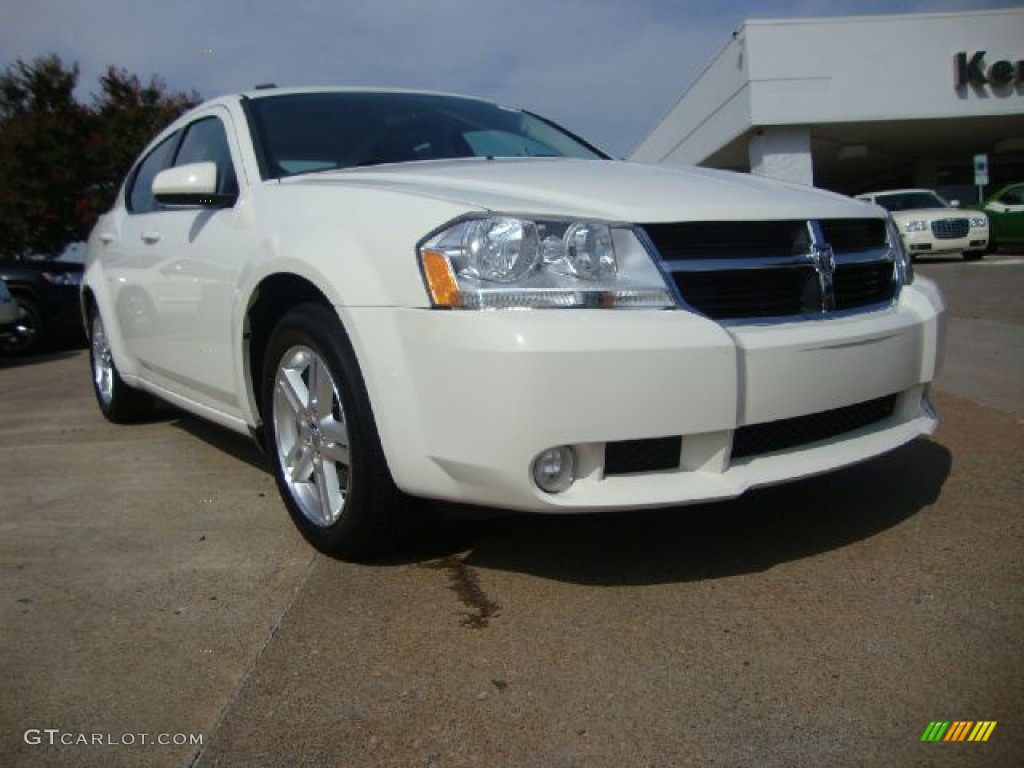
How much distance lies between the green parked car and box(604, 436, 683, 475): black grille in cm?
1728

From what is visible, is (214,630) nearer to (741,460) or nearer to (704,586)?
(704,586)

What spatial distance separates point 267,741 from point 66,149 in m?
19.3

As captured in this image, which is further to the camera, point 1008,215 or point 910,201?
point 910,201

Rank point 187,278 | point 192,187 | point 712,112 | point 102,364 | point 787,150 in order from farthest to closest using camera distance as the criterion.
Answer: point 712,112, point 787,150, point 102,364, point 187,278, point 192,187

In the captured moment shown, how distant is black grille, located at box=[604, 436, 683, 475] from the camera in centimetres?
239

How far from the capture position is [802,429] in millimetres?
2615

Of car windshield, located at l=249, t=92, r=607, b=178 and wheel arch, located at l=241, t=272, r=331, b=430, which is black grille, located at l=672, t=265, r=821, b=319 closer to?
A: wheel arch, located at l=241, t=272, r=331, b=430

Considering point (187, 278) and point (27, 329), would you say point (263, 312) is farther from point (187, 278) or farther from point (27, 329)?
point (27, 329)

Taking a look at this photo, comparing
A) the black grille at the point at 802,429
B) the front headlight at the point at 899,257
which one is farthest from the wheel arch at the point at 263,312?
the front headlight at the point at 899,257

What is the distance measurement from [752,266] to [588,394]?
0.65 meters

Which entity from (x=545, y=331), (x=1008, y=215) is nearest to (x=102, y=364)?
(x=545, y=331)

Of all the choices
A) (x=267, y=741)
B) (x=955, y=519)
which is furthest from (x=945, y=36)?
(x=267, y=741)

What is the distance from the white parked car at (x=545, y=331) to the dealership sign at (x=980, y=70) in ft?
82.2

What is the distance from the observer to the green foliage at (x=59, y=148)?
18078 millimetres
